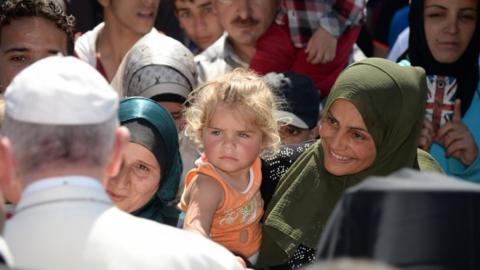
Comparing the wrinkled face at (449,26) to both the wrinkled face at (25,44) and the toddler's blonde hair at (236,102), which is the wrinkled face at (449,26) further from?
the wrinkled face at (25,44)

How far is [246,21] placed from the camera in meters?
6.14

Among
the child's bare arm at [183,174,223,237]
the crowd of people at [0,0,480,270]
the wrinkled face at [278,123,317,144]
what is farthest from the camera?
the wrinkled face at [278,123,317,144]

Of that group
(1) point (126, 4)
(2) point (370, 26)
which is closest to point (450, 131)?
(1) point (126, 4)

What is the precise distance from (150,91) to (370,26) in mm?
3232

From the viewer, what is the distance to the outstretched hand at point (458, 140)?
539cm

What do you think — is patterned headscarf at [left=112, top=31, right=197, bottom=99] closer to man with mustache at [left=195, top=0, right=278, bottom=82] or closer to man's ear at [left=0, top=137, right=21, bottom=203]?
man with mustache at [left=195, top=0, right=278, bottom=82]

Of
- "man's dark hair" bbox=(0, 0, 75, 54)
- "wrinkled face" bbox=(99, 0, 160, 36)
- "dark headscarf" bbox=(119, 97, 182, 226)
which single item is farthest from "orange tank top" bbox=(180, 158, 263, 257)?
"wrinkled face" bbox=(99, 0, 160, 36)

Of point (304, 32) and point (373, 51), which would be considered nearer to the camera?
point (304, 32)

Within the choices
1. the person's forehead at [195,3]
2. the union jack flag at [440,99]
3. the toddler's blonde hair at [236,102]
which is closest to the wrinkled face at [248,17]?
the person's forehead at [195,3]

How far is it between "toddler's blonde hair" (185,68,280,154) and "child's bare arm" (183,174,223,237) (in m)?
0.24

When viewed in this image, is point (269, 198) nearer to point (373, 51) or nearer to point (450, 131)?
point (450, 131)

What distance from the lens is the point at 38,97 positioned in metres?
2.75

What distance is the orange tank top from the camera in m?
4.30

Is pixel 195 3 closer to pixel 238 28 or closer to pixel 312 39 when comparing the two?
pixel 238 28
